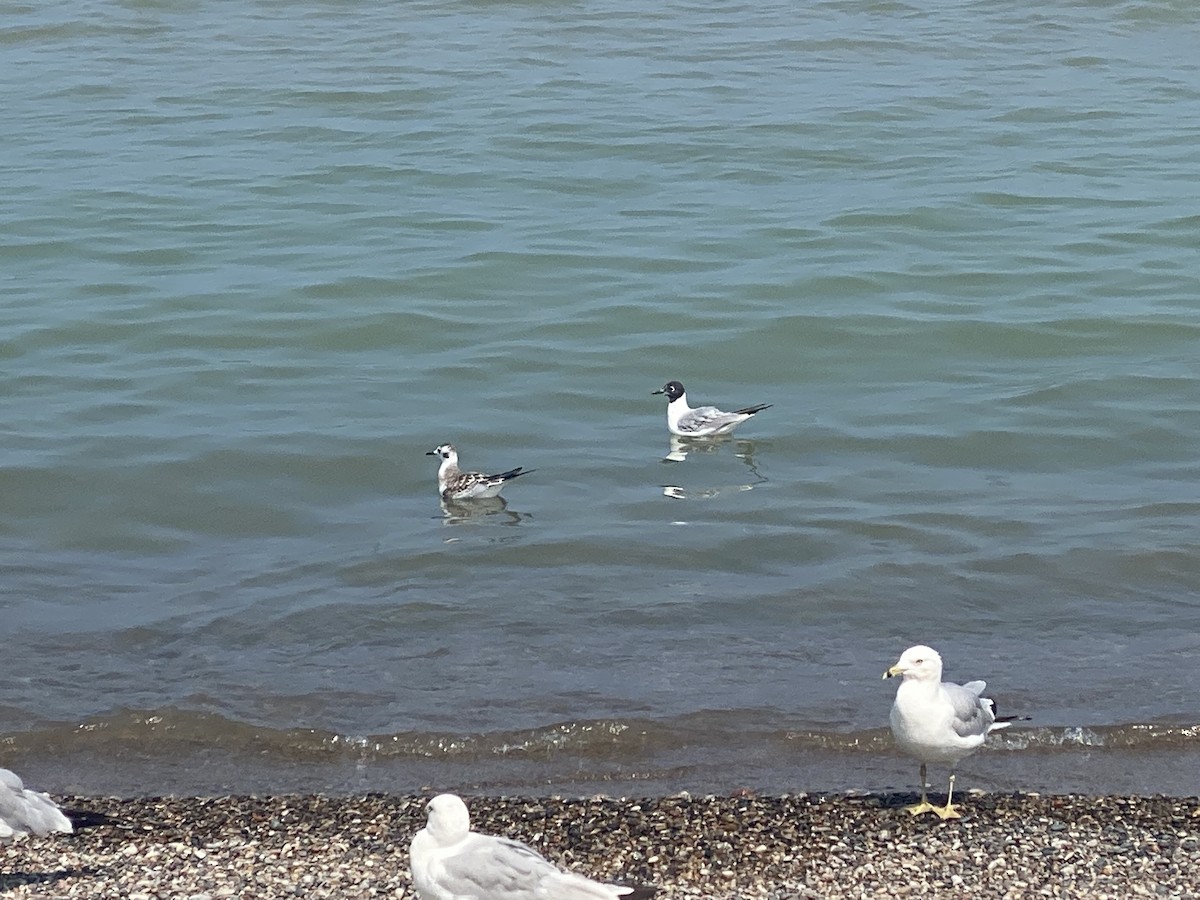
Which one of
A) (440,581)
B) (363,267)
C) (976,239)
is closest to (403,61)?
(363,267)

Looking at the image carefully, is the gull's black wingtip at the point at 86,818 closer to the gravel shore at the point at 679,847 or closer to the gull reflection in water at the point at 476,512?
the gravel shore at the point at 679,847

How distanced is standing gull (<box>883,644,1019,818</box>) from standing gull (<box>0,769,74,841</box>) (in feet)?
12.4

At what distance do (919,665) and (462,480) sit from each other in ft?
19.6

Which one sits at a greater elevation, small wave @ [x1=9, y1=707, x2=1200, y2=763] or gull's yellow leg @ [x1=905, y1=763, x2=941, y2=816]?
gull's yellow leg @ [x1=905, y1=763, x2=941, y2=816]

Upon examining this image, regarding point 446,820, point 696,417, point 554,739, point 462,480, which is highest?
point 446,820

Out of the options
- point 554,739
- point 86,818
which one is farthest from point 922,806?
point 86,818

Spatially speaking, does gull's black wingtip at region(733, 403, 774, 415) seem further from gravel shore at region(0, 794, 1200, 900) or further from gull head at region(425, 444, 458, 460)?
gravel shore at region(0, 794, 1200, 900)

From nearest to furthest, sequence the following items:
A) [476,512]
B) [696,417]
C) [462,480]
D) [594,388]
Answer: [476,512], [462,480], [696,417], [594,388]

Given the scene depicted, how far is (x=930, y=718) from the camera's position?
8.48 meters

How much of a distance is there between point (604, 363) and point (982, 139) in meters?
8.96

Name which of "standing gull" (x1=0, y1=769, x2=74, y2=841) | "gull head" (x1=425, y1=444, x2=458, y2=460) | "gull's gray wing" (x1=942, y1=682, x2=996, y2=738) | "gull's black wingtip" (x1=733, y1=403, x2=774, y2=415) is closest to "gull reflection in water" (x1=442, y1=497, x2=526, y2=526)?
"gull head" (x1=425, y1=444, x2=458, y2=460)

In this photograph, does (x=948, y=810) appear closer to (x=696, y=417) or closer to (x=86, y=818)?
(x=86, y=818)

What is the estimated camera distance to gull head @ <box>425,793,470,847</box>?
7008 mm

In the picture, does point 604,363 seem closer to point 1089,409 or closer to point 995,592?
point 1089,409
